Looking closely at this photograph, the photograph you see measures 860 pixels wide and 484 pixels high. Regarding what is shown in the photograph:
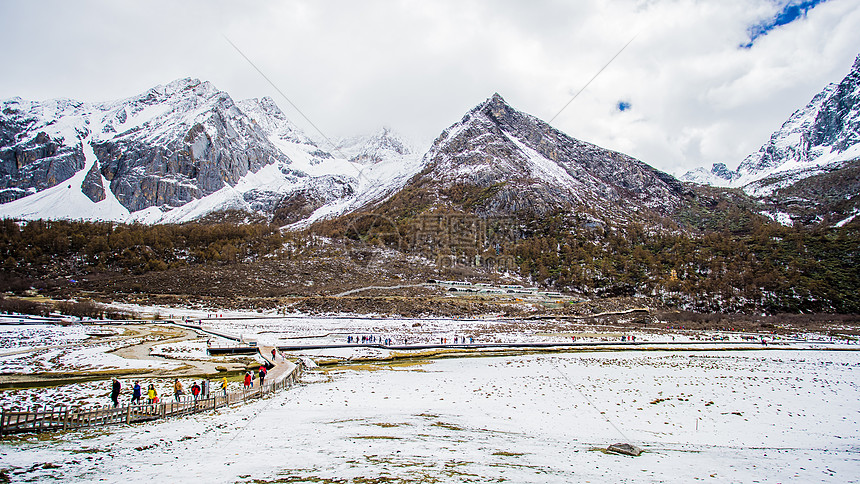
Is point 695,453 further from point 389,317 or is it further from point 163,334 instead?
point 389,317

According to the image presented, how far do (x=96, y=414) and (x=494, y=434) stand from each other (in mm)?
13958

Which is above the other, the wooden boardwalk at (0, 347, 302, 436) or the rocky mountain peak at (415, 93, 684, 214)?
the rocky mountain peak at (415, 93, 684, 214)

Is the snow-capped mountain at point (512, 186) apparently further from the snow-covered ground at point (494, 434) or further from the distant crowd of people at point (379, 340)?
the snow-covered ground at point (494, 434)

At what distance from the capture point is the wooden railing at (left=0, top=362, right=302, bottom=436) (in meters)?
12.8

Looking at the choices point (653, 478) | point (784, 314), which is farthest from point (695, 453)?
point (784, 314)

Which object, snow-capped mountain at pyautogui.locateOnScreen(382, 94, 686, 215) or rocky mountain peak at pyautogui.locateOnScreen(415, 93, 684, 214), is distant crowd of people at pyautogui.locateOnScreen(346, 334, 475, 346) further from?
rocky mountain peak at pyautogui.locateOnScreen(415, 93, 684, 214)

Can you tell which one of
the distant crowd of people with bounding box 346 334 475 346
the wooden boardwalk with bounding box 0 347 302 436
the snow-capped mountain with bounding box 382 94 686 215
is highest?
the snow-capped mountain with bounding box 382 94 686 215

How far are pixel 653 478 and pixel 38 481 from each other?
13901 millimetres

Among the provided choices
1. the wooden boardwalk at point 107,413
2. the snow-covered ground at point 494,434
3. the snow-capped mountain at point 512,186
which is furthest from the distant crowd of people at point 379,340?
the snow-capped mountain at point 512,186

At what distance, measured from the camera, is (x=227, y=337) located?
131ft

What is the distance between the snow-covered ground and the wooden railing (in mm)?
695

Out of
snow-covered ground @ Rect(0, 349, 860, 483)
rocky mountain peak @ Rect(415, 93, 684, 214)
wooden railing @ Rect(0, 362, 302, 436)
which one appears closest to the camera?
snow-covered ground @ Rect(0, 349, 860, 483)

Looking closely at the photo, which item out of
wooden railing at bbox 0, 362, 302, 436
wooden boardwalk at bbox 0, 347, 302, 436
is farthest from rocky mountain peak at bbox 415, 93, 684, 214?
wooden railing at bbox 0, 362, 302, 436

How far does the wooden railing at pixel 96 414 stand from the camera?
12805mm
